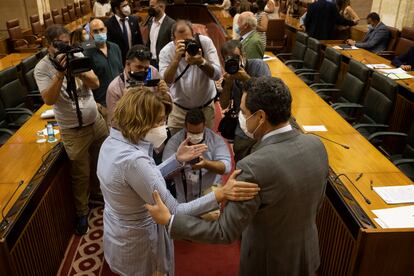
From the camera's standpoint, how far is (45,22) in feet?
27.7

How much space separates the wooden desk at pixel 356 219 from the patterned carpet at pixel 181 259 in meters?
0.68

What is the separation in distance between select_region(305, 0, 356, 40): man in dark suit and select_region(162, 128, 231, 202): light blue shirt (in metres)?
4.53

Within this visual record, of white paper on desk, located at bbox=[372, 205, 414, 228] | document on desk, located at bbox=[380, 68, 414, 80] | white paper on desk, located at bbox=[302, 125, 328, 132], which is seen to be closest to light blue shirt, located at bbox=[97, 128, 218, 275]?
white paper on desk, located at bbox=[372, 205, 414, 228]

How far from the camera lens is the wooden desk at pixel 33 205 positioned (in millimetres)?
2176

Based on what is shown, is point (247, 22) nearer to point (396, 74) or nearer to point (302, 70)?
point (302, 70)

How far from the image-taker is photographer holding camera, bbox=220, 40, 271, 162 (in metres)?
2.76

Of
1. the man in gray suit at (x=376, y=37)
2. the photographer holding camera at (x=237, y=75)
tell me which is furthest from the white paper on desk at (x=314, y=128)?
the man in gray suit at (x=376, y=37)

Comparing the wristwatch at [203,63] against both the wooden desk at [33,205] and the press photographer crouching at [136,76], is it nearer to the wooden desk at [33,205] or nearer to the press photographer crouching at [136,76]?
the press photographer crouching at [136,76]

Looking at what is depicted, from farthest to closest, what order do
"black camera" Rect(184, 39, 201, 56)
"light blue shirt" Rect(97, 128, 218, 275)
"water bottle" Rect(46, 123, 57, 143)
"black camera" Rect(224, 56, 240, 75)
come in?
"water bottle" Rect(46, 123, 57, 143) < "black camera" Rect(184, 39, 201, 56) < "black camera" Rect(224, 56, 240, 75) < "light blue shirt" Rect(97, 128, 218, 275)

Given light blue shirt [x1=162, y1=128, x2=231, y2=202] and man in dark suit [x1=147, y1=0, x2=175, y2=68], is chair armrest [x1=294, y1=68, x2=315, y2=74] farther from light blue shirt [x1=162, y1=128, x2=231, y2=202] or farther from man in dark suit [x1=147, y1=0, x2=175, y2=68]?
light blue shirt [x1=162, y1=128, x2=231, y2=202]

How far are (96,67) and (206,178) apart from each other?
1477 mm

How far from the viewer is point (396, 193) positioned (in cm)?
240

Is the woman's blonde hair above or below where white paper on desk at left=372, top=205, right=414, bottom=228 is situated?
above

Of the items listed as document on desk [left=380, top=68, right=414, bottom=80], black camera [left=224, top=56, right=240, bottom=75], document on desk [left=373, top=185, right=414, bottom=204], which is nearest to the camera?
document on desk [left=373, top=185, right=414, bottom=204]
